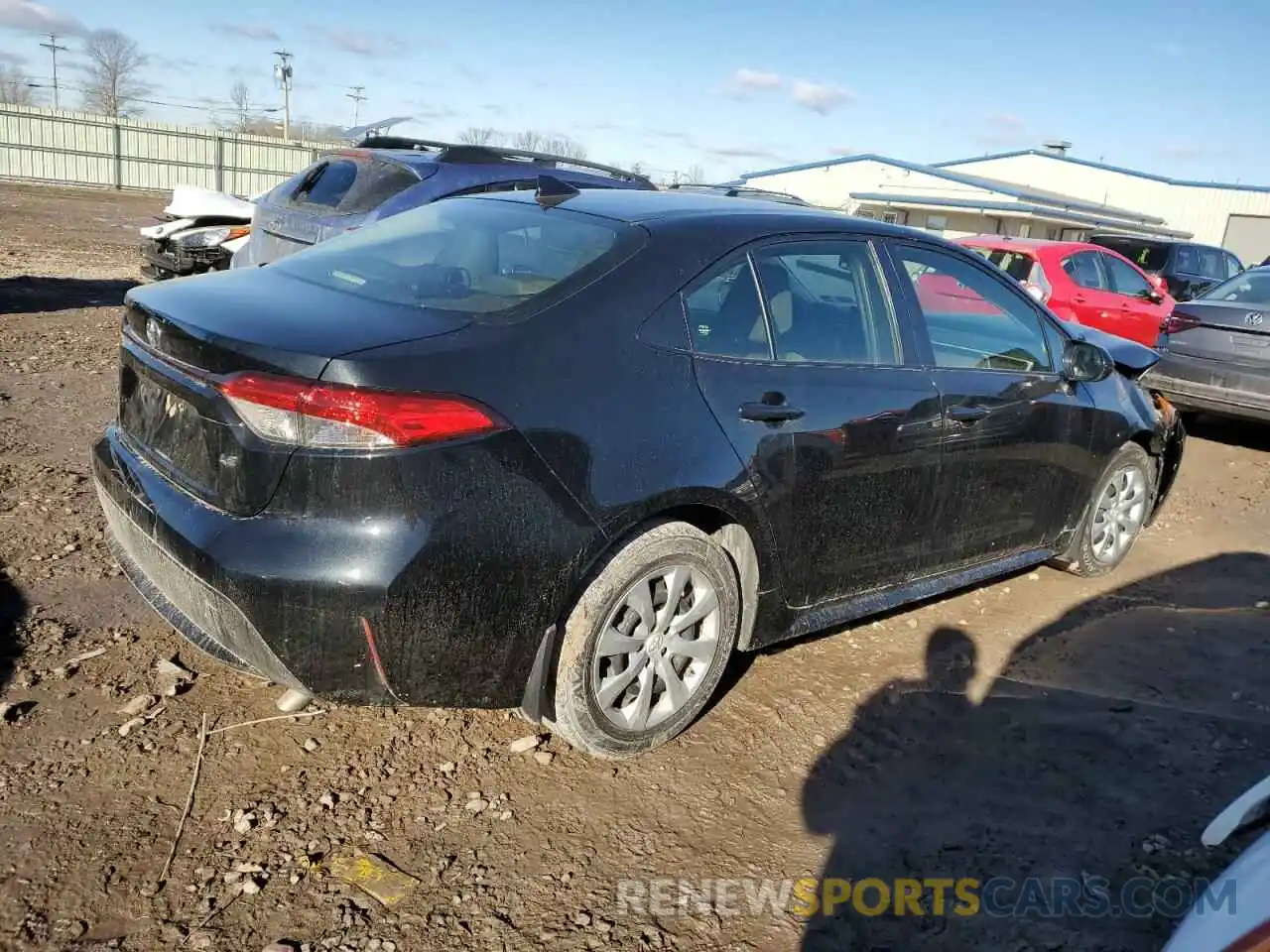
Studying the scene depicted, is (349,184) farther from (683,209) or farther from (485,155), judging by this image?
(683,209)

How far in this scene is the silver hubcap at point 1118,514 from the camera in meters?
5.01

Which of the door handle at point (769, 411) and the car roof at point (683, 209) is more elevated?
the car roof at point (683, 209)

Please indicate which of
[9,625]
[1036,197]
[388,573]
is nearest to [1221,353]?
[388,573]

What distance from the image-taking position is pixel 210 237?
10312 millimetres

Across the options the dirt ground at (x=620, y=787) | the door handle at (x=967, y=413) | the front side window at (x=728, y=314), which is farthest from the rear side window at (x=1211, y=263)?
the front side window at (x=728, y=314)

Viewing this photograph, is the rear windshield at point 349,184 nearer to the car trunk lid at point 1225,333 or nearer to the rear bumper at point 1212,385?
the rear bumper at point 1212,385

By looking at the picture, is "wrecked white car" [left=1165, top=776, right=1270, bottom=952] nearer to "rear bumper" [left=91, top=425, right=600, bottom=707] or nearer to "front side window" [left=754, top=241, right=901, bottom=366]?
"rear bumper" [left=91, top=425, right=600, bottom=707]

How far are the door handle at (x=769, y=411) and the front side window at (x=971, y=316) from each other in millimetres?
860

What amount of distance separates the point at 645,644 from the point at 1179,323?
24.0ft

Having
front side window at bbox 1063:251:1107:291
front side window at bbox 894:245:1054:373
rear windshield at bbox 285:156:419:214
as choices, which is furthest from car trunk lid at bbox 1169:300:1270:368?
rear windshield at bbox 285:156:419:214

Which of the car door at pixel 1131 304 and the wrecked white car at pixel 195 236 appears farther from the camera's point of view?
the car door at pixel 1131 304

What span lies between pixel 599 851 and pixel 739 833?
418 millimetres

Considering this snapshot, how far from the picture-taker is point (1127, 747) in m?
3.50

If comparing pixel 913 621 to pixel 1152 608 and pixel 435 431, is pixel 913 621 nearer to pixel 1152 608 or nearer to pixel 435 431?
pixel 1152 608
